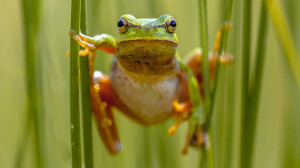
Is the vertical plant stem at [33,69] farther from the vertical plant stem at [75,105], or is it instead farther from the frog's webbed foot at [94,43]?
the vertical plant stem at [75,105]

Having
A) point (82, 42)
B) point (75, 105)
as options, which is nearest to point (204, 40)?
point (82, 42)

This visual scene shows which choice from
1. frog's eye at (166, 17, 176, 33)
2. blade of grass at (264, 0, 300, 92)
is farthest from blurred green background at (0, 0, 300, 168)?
frog's eye at (166, 17, 176, 33)

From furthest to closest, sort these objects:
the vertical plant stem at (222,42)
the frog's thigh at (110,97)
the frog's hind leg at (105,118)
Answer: the frog's thigh at (110,97), the frog's hind leg at (105,118), the vertical plant stem at (222,42)

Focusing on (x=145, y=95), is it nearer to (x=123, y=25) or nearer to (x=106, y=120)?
(x=106, y=120)

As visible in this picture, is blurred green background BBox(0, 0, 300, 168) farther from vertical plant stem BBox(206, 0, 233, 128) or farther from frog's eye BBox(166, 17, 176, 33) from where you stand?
frog's eye BBox(166, 17, 176, 33)

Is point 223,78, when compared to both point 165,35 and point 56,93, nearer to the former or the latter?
point 165,35

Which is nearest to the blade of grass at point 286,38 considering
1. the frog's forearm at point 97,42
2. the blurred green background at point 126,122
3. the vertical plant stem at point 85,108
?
the blurred green background at point 126,122

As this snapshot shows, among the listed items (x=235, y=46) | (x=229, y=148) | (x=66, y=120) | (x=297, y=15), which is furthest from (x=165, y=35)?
(x=66, y=120)
